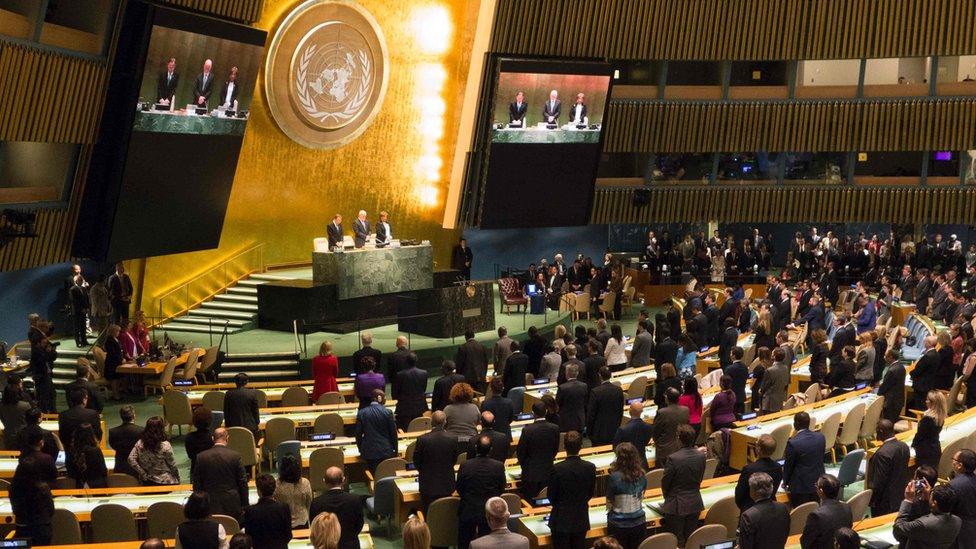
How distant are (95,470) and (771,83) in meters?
23.7

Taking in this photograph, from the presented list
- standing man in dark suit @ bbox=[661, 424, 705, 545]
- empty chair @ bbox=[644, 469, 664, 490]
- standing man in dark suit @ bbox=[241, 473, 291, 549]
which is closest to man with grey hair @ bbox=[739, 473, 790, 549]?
standing man in dark suit @ bbox=[661, 424, 705, 545]

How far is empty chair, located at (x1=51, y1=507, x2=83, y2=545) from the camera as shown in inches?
342

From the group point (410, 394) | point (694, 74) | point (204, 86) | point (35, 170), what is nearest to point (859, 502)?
point (410, 394)

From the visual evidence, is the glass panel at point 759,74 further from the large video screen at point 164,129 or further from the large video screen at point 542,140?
the large video screen at point 164,129

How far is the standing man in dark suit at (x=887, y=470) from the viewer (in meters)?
9.71

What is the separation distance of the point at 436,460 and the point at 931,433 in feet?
15.4

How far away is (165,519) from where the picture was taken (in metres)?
8.93

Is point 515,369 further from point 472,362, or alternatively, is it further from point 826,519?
point 826,519

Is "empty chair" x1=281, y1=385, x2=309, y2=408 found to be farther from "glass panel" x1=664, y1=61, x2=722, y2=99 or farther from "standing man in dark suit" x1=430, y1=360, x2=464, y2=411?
"glass panel" x1=664, y1=61, x2=722, y2=99

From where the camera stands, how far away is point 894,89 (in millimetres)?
28344

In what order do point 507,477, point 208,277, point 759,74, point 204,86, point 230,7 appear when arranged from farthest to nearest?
1. point 759,74
2. point 208,277
3. point 230,7
4. point 204,86
5. point 507,477

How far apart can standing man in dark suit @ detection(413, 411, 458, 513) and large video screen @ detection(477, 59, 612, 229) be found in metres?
15.6

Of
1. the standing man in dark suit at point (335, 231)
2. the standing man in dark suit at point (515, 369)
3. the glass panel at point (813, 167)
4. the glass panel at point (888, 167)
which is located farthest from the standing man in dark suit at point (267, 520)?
the glass panel at point (888, 167)

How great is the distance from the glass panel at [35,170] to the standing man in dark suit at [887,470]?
537 inches
